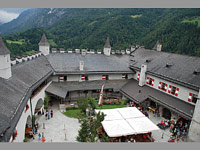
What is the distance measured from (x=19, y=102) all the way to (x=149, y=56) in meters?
24.6

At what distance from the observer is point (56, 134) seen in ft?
61.5

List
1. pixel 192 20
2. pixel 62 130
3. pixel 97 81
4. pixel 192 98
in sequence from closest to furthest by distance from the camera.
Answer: pixel 62 130 → pixel 192 98 → pixel 97 81 → pixel 192 20

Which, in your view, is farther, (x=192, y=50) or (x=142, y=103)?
(x=192, y=50)

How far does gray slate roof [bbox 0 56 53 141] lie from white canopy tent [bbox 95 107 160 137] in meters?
8.33

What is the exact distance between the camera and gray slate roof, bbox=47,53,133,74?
95.9 ft

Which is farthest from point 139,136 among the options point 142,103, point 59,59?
point 59,59

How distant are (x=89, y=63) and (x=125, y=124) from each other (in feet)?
55.2

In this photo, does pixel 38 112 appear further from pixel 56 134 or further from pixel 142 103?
pixel 142 103

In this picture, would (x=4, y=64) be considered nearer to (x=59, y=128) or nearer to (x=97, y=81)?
(x=59, y=128)

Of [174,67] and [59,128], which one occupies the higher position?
[174,67]

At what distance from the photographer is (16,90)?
1543 centimetres

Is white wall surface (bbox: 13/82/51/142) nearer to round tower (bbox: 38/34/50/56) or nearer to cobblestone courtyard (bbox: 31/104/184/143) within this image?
cobblestone courtyard (bbox: 31/104/184/143)

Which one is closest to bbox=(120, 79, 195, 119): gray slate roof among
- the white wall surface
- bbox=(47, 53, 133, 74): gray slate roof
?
bbox=(47, 53, 133, 74): gray slate roof

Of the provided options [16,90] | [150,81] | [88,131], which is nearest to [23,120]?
[16,90]
